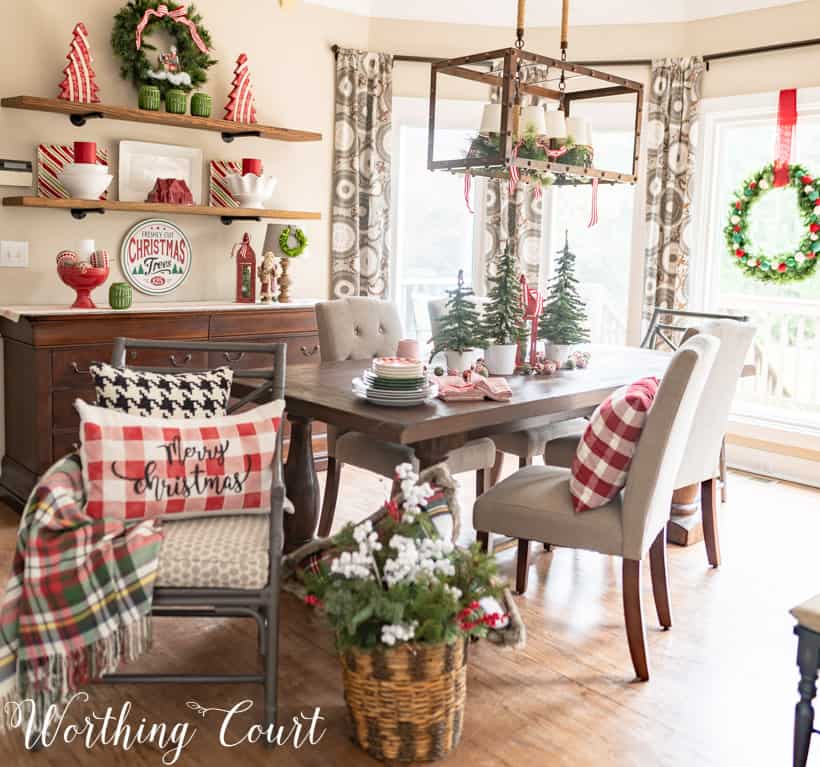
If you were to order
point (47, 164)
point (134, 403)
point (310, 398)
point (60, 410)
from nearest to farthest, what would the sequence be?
point (134, 403) < point (310, 398) < point (60, 410) < point (47, 164)

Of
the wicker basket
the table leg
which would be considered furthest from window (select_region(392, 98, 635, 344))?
the wicker basket

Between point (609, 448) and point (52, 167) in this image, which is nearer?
point (609, 448)

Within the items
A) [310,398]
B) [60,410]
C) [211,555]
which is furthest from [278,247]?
[211,555]

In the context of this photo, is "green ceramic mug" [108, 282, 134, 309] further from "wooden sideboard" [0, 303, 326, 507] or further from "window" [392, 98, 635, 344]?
"window" [392, 98, 635, 344]

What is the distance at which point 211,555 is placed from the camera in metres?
2.19

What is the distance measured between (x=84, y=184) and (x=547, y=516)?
275 cm

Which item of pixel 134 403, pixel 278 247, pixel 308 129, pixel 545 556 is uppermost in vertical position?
pixel 308 129

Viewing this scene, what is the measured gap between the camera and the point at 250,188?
4.82 meters

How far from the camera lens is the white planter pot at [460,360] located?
3.36 metres

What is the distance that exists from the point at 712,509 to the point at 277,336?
230 cm

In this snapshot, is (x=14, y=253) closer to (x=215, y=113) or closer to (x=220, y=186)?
(x=220, y=186)

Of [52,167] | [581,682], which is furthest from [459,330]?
[52,167]

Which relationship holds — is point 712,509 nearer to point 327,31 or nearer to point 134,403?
point 134,403

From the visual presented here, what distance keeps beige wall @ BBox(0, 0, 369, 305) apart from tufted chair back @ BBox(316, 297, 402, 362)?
1.31m
